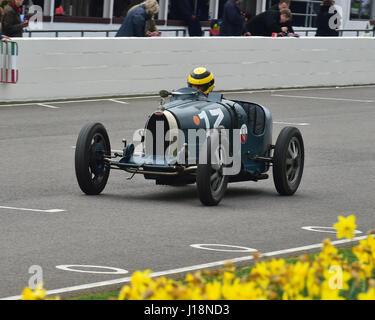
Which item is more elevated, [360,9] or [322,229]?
[360,9]

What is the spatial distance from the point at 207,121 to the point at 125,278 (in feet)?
14.3

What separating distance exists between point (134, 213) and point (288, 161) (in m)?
2.29

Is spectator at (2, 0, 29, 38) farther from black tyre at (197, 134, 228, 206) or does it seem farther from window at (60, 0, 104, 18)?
window at (60, 0, 104, 18)

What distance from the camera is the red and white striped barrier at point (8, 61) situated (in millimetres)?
21328

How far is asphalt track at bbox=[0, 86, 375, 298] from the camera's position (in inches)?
345

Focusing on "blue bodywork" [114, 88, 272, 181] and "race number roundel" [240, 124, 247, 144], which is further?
"race number roundel" [240, 124, 247, 144]

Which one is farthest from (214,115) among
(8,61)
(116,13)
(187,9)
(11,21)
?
(116,13)

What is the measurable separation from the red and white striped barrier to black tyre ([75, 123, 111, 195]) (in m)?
9.65

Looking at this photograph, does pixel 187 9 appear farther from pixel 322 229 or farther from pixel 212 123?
pixel 322 229

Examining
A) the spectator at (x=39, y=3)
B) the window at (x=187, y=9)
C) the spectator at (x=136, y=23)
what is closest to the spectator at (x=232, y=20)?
the spectator at (x=136, y=23)

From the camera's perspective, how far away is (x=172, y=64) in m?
25.2

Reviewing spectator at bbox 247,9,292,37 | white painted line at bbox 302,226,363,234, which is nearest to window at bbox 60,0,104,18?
spectator at bbox 247,9,292,37

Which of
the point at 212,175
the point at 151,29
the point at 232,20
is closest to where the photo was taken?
the point at 212,175

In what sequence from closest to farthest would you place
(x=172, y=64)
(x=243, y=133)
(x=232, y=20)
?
(x=243, y=133)
(x=172, y=64)
(x=232, y=20)
